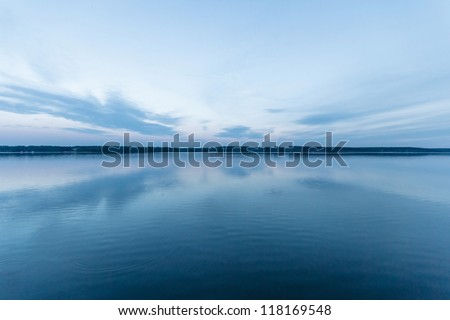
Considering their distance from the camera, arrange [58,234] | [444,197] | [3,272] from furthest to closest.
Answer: [444,197] → [58,234] → [3,272]

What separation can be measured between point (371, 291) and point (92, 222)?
43.1 ft

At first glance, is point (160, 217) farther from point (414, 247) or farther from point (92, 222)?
point (414, 247)

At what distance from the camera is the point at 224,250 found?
8.76 meters

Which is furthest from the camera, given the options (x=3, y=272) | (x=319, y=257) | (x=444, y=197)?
(x=444, y=197)

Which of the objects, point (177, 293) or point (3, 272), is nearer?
point (177, 293)

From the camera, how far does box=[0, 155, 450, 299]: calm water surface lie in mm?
6402

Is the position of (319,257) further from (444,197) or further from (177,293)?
(444,197)

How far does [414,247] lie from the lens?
30.0 feet

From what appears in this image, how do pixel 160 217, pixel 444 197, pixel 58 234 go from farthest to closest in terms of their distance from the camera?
pixel 444 197
pixel 160 217
pixel 58 234

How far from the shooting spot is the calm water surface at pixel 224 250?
6.40m

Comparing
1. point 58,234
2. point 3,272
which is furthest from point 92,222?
point 3,272

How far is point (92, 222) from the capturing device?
1192cm
